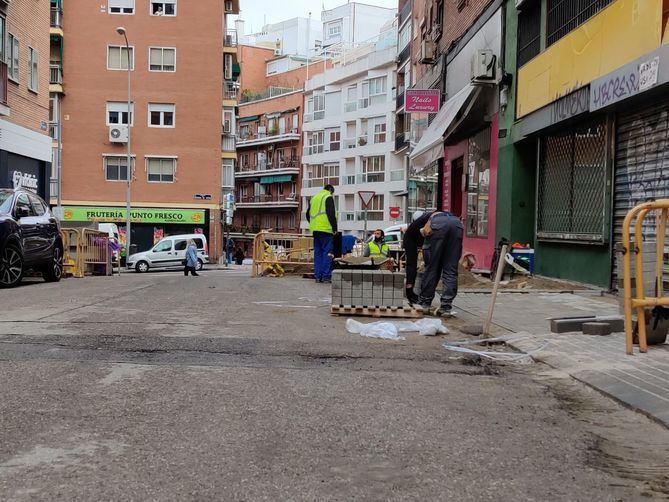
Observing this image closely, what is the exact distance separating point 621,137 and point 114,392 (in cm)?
910

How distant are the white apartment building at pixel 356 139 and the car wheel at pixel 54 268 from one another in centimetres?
4068

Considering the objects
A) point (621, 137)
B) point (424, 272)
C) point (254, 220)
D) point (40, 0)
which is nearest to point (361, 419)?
point (424, 272)

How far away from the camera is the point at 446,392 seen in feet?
16.3

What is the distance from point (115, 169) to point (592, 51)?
37.4 meters

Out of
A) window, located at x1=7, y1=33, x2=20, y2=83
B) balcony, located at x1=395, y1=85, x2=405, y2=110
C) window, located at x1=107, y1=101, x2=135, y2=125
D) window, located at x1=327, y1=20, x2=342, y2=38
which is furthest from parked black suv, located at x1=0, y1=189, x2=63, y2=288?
window, located at x1=327, y1=20, x2=342, y2=38

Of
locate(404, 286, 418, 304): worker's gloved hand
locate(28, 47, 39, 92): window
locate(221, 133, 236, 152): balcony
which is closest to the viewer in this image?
locate(404, 286, 418, 304): worker's gloved hand

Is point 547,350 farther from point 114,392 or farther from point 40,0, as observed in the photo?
point 40,0

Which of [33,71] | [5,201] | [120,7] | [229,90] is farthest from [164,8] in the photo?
[5,201]

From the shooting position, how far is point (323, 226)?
585 inches

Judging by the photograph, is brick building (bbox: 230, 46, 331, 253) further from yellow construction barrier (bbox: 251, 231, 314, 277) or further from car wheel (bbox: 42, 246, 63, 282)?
car wheel (bbox: 42, 246, 63, 282)

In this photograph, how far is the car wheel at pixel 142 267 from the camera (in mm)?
35406

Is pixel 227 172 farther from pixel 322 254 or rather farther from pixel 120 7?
pixel 322 254

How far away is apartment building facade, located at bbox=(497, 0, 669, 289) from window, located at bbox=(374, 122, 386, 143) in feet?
139

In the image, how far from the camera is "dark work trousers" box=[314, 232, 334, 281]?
593 inches
